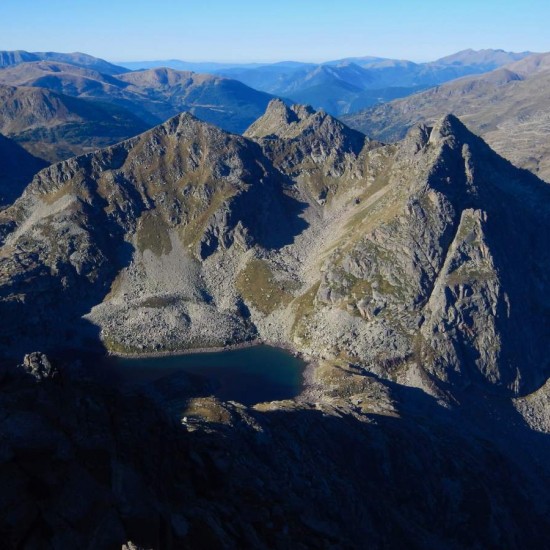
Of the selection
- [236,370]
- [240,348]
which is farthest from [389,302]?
[236,370]

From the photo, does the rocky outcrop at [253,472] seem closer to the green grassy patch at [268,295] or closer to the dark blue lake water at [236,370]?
the dark blue lake water at [236,370]

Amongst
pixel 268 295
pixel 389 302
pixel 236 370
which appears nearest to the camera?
pixel 236 370

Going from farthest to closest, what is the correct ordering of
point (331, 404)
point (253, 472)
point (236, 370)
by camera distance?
point (236, 370)
point (331, 404)
point (253, 472)

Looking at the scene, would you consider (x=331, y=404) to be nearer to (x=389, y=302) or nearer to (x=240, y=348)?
(x=240, y=348)

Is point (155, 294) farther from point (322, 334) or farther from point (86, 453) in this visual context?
point (86, 453)

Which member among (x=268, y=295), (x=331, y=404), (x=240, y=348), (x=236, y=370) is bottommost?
(x=236, y=370)

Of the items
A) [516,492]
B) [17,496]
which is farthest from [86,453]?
[516,492]

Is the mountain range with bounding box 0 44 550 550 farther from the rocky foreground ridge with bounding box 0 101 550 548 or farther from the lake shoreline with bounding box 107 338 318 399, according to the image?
the lake shoreline with bounding box 107 338 318 399
